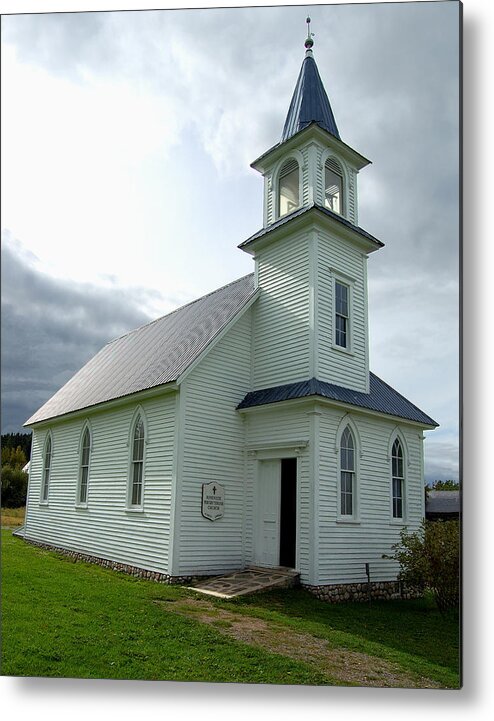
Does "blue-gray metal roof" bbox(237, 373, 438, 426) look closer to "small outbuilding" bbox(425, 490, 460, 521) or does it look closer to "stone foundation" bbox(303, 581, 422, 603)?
"small outbuilding" bbox(425, 490, 460, 521)

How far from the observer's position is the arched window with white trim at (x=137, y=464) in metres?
14.0

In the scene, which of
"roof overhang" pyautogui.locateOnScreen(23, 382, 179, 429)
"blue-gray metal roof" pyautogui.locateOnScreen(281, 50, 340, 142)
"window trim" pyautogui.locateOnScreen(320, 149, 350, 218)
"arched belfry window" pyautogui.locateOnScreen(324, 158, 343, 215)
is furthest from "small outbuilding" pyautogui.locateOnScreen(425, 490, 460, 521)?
"blue-gray metal roof" pyautogui.locateOnScreen(281, 50, 340, 142)

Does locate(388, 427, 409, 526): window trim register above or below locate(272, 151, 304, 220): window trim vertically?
below

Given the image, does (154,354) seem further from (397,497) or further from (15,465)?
(397,497)

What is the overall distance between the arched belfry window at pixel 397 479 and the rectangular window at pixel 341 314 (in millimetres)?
2594

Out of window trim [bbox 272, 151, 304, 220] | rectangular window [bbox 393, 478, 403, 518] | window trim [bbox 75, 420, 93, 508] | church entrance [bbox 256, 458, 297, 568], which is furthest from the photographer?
window trim [bbox 75, 420, 93, 508]

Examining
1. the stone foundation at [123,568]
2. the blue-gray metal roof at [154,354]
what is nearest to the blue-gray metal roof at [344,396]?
the blue-gray metal roof at [154,354]

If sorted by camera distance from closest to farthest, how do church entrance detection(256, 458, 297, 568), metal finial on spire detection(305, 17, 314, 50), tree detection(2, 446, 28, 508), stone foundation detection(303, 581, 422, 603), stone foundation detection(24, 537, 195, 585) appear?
metal finial on spire detection(305, 17, 314, 50), tree detection(2, 446, 28, 508), stone foundation detection(303, 581, 422, 603), stone foundation detection(24, 537, 195, 585), church entrance detection(256, 458, 297, 568)

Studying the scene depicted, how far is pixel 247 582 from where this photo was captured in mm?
11805

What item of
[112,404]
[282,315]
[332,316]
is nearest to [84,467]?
[112,404]

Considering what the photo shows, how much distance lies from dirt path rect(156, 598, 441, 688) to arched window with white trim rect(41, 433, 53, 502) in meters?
10.1

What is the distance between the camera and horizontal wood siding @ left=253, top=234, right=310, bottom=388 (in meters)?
13.2

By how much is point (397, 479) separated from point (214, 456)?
415 centimetres

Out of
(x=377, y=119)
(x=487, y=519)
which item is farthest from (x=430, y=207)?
(x=487, y=519)
